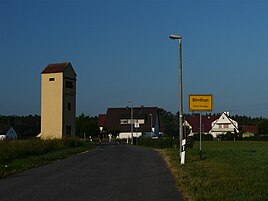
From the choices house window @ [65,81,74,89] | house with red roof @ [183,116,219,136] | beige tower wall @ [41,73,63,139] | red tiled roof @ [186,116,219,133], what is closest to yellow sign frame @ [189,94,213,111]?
beige tower wall @ [41,73,63,139]

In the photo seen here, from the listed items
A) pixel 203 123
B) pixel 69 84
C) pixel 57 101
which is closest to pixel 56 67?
pixel 69 84

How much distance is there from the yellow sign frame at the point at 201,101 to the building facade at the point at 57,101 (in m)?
31.4

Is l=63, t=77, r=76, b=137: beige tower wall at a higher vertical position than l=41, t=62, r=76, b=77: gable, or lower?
lower

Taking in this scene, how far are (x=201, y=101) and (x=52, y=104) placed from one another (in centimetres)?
3258

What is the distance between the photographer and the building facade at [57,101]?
5484 cm

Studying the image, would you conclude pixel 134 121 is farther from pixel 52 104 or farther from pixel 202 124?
pixel 52 104

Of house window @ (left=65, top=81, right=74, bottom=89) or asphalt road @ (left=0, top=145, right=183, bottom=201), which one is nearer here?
asphalt road @ (left=0, top=145, right=183, bottom=201)

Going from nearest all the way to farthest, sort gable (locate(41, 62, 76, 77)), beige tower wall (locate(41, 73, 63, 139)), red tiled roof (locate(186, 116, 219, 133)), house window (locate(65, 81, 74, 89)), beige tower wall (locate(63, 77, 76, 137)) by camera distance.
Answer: beige tower wall (locate(41, 73, 63, 139))
beige tower wall (locate(63, 77, 76, 137))
gable (locate(41, 62, 76, 77))
house window (locate(65, 81, 74, 89))
red tiled roof (locate(186, 116, 219, 133))

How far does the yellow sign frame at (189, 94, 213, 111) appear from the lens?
25.3m

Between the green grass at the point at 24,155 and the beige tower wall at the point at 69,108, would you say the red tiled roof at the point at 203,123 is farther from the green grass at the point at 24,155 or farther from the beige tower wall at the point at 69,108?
the green grass at the point at 24,155

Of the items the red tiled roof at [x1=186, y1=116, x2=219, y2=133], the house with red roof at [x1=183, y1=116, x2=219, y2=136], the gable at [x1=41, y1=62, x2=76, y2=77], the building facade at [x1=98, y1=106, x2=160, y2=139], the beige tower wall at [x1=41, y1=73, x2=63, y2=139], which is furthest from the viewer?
the red tiled roof at [x1=186, y1=116, x2=219, y2=133]

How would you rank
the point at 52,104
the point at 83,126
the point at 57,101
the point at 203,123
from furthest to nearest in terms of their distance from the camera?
the point at 203,123
the point at 83,126
the point at 52,104
the point at 57,101

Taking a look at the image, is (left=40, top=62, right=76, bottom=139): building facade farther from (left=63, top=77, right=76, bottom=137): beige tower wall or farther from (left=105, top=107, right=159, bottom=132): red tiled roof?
(left=105, top=107, right=159, bottom=132): red tiled roof

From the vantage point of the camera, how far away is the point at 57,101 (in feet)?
180
